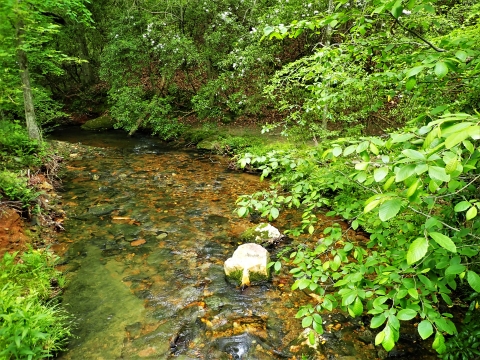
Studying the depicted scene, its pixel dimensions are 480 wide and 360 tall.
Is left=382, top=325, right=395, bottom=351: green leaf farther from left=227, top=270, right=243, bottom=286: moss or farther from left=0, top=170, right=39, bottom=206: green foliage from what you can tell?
left=0, top=170, right=39, bottom=206: green foliage

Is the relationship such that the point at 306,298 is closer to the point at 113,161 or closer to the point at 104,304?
the point at 104,304

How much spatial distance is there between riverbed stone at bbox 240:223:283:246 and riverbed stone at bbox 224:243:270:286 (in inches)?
35.1

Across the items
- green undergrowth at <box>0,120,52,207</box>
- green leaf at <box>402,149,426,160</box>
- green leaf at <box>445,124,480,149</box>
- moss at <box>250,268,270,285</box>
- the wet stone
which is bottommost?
the wet stone

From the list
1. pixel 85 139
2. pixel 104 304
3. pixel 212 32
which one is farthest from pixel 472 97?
pixel 85 139

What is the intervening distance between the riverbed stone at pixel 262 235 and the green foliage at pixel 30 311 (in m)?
3.54

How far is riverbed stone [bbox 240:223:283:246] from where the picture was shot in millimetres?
6398

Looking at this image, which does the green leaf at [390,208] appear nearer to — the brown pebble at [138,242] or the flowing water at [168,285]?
the flowing water at [168,285]

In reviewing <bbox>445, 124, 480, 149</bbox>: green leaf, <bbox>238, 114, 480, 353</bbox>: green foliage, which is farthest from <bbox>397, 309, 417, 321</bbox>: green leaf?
<bbox>445, 124, 480, 149</bbox>: green leaf

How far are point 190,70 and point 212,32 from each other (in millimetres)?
2637

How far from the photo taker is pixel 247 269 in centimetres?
536

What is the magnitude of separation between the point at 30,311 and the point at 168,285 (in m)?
2.04

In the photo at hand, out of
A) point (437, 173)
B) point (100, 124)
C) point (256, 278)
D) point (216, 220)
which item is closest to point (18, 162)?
point (216, 220)

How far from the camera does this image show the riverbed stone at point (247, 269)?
17.5 feet

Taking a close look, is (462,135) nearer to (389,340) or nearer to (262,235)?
(389,340)
